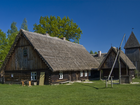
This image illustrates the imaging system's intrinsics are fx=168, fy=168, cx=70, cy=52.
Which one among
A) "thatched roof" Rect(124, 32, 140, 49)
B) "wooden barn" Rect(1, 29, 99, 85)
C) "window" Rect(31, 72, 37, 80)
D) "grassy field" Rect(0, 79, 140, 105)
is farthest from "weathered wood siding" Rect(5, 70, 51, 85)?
"thatched roof" Rect(124, 32, 140, 49)

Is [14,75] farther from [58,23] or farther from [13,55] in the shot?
[58,23]

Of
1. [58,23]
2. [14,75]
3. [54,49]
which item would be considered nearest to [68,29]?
[58,23]

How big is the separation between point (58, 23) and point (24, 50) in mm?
21825

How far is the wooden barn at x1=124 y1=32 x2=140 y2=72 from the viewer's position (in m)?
38.8

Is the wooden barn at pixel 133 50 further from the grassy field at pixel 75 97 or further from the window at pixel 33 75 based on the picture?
the grassy field at pixel 75 97

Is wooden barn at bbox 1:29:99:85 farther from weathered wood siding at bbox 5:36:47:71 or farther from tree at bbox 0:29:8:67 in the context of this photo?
tree at bbox 0:29:8:67

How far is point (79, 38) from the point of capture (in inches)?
1823

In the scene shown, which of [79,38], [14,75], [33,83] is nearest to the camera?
[33,83]

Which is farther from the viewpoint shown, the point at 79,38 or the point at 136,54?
the point at 79,38

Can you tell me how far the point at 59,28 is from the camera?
146 feet

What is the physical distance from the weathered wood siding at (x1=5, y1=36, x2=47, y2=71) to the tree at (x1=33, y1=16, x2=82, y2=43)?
61.4ft

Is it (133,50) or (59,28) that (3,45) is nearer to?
(59,28)

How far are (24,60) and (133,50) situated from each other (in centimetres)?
2684

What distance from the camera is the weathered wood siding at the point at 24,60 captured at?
22.2 meters
